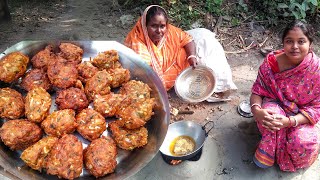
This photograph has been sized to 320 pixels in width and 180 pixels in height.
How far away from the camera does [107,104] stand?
2.79m

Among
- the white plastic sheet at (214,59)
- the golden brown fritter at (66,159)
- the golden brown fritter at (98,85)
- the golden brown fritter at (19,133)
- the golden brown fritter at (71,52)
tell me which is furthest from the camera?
the white plastic sheet at (214,59)

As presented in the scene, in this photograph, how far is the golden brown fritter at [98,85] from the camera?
9.44 ft

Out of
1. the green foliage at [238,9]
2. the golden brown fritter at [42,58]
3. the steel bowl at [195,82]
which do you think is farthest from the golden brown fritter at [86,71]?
the green foliage at [238,9]

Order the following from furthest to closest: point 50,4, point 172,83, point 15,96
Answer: point 50,4 → point 172,83 → point 15,96

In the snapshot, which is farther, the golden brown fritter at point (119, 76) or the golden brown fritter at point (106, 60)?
the golden brown fritter at point (106, 60)

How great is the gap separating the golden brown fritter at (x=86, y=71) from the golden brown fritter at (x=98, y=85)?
0.33 feet

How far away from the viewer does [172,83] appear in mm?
4188

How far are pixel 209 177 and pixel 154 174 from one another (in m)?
0.59

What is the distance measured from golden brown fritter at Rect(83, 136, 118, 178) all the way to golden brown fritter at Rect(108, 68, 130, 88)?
654mm

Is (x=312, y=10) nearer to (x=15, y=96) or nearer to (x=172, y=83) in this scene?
(x=172, y=83)

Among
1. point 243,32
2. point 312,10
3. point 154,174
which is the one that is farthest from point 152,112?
point 312,10

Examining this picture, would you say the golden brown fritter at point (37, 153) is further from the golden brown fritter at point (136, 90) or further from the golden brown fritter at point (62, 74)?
the golden brown fritter at point (136, 90)

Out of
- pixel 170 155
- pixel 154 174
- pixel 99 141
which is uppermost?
pixel 99 141

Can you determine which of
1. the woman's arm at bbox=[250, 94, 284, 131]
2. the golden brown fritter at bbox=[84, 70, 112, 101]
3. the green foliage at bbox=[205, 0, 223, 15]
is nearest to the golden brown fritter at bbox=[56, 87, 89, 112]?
the golden brown fritter at bbox=[84, 70, 112, 101]
